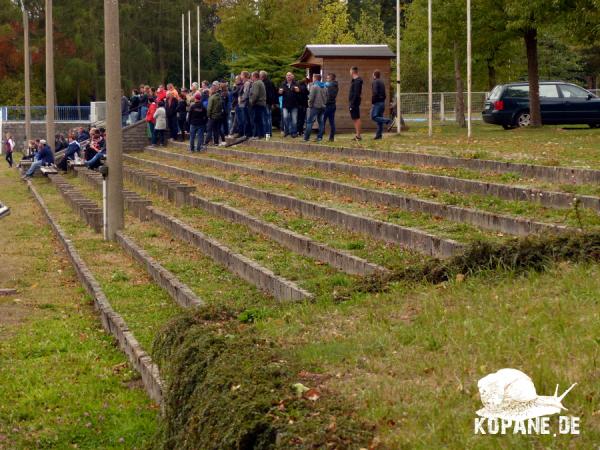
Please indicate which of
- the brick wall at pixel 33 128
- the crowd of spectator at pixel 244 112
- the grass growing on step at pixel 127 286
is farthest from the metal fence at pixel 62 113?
the grass growing on step at pixel 127 286

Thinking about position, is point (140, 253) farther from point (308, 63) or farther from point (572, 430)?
→ point (308, 63)

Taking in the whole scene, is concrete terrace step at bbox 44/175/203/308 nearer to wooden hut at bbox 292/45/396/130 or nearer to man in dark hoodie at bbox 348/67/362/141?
man in dark hoodie at bbox 348/67/362/141

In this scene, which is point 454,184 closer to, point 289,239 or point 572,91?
point 289,239

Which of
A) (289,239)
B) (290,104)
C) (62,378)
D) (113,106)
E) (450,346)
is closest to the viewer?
(450,346)

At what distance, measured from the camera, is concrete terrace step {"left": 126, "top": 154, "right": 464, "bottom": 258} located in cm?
1163

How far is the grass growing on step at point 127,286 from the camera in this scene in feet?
37.0

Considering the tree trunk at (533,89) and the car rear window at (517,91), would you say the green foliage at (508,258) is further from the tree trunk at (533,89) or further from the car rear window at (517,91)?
the car rear window at (517,91)

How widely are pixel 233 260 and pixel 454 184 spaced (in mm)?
3910

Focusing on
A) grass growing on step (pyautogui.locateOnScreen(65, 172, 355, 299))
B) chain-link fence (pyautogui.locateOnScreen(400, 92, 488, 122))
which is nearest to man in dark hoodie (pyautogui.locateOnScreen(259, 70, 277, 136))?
grass growing on step (pyautogui.locateOnScreen(65, 172, 355, 299))

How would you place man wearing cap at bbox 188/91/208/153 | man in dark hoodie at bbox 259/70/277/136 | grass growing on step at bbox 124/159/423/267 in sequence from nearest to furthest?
grass growing on step at bbox 124/159/423/267 → man in dark hoodie at bbox 259/70/277/136 → man wearing cap at bbox 188/91/208/153

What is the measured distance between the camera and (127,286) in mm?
13672

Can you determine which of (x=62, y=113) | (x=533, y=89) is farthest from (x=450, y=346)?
(x=62, y=113)

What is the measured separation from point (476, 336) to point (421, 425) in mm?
1608
